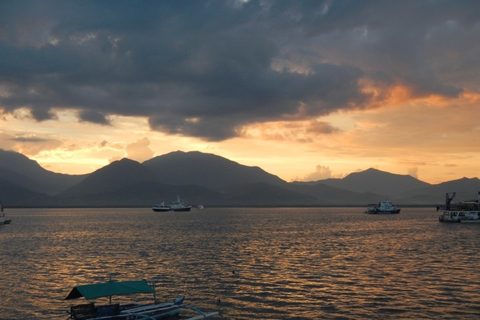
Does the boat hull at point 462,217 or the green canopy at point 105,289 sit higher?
the boat hull at point 462,217

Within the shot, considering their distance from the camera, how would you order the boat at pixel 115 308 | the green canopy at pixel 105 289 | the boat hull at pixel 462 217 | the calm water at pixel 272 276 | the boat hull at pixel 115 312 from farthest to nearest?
1. the boat hull at pixel 462 217
2. the calm water at pixel 272 276
3. the green canopy at pixel 105 289
4. the boat at pixel 115 308
5. the boat hull at pixel 115 312

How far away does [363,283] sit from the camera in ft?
147

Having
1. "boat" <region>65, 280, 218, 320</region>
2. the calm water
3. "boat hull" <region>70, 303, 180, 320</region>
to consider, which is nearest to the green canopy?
"boat" <region>65, 280, 218, 320</region>

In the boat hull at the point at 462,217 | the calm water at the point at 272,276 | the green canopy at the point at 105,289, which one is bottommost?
the calm water at the point at 272,276

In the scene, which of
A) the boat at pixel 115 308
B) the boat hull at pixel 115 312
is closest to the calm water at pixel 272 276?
the boat at pixel 115 308

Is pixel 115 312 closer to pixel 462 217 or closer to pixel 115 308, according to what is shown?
pixel 115 308

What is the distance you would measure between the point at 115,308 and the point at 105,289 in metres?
1.59

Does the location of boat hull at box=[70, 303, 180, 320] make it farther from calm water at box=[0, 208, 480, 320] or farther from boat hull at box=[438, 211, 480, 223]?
boat hull at box=[438, 211, 480, 223]

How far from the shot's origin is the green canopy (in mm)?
31531

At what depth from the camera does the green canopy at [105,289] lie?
3153 cm

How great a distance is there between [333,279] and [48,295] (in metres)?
26.5

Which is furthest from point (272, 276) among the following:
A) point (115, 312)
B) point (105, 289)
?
point (115, 312)

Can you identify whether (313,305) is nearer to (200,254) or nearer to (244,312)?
(244,312)

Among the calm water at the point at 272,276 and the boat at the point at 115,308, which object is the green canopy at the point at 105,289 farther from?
the calm water at the point at 272,276
